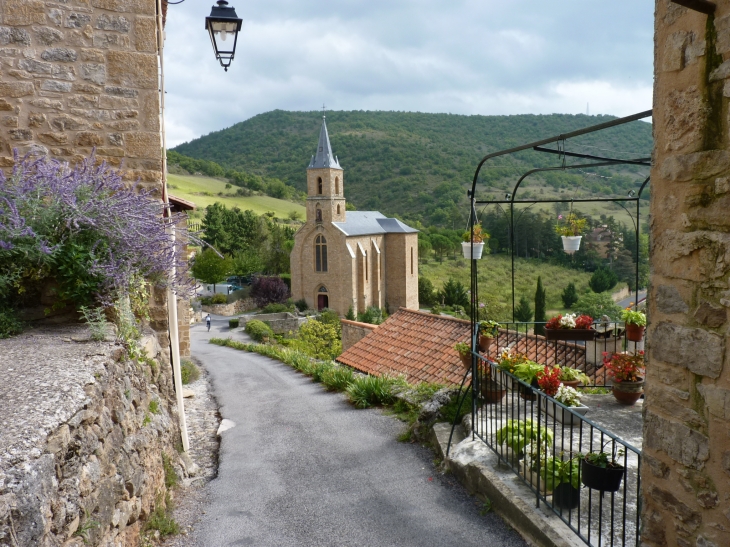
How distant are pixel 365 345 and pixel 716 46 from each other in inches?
387

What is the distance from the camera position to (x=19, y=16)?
5.12 metres

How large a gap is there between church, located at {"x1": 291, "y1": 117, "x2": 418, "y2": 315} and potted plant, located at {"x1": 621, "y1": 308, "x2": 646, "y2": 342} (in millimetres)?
32927

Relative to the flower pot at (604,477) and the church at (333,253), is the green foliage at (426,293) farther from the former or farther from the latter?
the flower pot at (604,477)

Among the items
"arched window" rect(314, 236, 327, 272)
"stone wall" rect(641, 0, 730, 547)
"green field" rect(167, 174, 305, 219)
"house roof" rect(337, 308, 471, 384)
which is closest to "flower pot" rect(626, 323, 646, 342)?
"house roof" rect(337, 308, 471, 384)

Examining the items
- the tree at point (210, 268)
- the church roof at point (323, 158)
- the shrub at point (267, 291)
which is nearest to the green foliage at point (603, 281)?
the church roof at point (323, 158)

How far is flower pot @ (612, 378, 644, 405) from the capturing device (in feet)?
17.8

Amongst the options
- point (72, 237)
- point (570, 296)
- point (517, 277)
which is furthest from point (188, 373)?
point (517, 277)

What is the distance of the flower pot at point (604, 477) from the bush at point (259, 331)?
2601cm

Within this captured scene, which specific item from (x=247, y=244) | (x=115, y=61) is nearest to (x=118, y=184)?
(x=115, y=61)

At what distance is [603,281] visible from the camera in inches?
1431

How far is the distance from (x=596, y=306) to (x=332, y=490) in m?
28.1

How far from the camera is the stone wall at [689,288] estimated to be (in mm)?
2121

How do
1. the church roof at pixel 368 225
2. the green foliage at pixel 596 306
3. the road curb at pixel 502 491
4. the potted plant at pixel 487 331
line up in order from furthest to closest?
the church roof at pixel 368 225 < the green foliage at pixel 596 306 < the potted plant at pixel 487 331 < the road curb at pixel 502 491

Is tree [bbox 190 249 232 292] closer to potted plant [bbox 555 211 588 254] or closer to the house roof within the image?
the house roof
